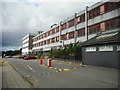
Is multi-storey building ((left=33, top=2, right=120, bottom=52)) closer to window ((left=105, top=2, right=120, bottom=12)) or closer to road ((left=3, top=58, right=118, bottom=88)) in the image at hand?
window ((left=105, top=2, right=120, bottom=12))

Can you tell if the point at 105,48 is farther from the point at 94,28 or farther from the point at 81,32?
the point at 81,32

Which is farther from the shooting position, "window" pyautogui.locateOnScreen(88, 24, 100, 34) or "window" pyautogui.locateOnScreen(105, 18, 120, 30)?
"window" pyautogui.locateOnScreen(88, 24, 100, 34)

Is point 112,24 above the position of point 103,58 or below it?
above

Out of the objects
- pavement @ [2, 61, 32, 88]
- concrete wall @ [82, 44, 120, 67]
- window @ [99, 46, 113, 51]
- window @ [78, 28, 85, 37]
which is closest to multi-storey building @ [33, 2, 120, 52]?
window @ [78, 28, 85, 37]

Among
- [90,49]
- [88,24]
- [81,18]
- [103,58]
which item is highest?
[81,18]

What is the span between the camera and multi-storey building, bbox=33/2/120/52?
92.4 ft

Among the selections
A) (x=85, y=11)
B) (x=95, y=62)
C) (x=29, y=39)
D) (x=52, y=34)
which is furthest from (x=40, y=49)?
(x=95, y=62)

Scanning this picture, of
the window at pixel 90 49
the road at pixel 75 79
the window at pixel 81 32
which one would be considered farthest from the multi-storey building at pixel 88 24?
the road at pixel 75 79

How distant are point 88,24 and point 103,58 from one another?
18.2 meters

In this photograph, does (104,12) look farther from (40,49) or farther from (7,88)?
(40,49)

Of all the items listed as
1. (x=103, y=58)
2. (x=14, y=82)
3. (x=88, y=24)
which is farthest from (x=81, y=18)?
(x=14, y=82)

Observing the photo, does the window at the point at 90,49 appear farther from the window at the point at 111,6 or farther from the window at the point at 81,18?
the window at the point at 81,18

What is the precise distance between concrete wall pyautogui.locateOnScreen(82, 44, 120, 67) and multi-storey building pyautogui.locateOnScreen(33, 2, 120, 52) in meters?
8.90

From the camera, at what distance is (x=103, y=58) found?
1875 cm
